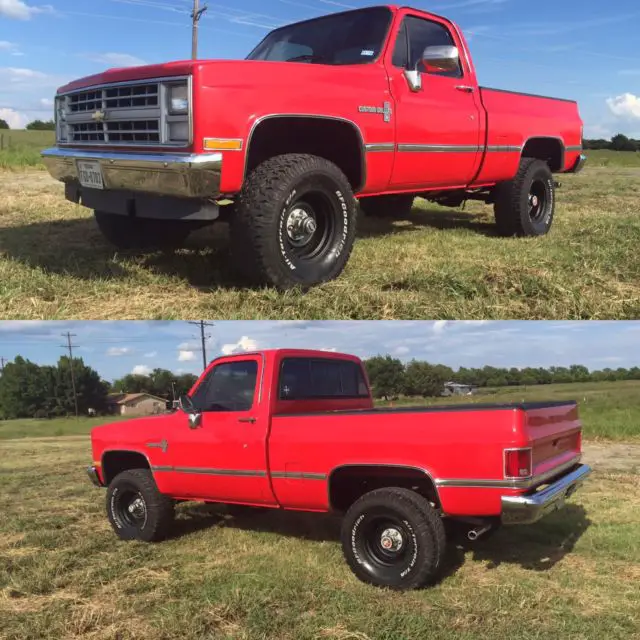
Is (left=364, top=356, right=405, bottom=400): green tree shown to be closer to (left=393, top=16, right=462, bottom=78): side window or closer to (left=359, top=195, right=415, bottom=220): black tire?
(left=359, top=195, right=415, bottom=220): black tire

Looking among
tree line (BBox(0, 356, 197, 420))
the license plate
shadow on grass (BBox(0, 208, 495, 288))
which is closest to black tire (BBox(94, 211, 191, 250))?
shadow on grass (BBox(0, 208, 495, 288))

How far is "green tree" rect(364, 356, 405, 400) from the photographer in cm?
921

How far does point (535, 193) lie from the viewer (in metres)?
8.69

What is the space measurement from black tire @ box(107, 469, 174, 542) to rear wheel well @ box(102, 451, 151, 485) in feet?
0.67

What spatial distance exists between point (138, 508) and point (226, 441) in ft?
3.94

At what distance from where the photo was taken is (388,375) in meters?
10.5

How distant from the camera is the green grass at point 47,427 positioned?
76.6 ft

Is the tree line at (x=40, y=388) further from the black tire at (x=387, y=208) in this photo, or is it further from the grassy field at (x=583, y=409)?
the black tire at (x=387, y=208)

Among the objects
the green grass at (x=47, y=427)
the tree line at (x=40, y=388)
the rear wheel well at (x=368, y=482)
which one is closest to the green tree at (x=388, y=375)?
the rear wheel well at (x=368, y=482)

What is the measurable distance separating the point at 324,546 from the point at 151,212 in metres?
2.73

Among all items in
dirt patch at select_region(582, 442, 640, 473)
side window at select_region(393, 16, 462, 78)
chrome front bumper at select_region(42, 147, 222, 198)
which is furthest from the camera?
dirt patch at select_region(582, 442, 640, 473)

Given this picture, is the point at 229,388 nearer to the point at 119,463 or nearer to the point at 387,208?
the point at 119,463

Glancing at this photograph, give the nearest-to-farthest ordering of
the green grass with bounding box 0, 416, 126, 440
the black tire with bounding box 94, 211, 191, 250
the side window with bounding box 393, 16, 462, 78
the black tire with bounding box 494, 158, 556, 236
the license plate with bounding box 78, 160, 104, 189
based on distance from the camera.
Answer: the license plate with bounding box 78, 160, 104, 189 < the side window with bounding box 393, 16, 462, 78 < the black tire with bounding box 94, 211, 191, 250 < the black tire with bounding box 494, 158, 556, 236 < the green grass with bounding box 0, 416, 126, 440

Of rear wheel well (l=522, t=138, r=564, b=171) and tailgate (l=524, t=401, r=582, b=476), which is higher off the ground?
rear wheel well (l=522, t=138, r=564, b=171)
